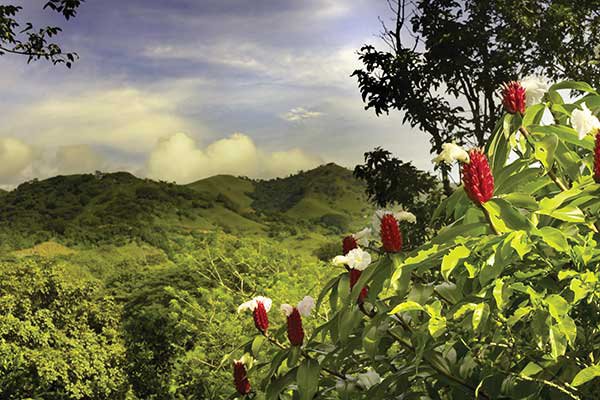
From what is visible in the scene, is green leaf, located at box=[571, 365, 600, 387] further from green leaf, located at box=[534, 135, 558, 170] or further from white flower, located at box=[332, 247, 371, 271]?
white flower, located at box=[332, 247, 371, 271]

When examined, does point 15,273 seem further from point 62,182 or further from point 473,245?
point 62,182

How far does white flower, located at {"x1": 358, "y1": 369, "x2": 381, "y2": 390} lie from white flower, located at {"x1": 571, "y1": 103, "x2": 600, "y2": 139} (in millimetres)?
875

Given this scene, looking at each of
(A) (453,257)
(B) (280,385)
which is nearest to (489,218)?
(A) (453,257)

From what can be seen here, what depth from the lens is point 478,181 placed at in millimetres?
1465

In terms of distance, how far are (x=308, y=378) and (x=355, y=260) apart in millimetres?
377

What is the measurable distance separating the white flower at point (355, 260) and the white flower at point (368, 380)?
349 mm

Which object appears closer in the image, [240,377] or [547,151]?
[547,151]

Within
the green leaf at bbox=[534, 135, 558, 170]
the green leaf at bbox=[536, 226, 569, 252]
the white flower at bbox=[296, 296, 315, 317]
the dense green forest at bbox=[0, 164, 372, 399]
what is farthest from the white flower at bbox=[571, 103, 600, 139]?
Answer: the dense green forest at bbox=[0, 164, 372, 399]

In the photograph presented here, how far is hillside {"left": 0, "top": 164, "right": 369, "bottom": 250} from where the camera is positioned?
32344 millimetres

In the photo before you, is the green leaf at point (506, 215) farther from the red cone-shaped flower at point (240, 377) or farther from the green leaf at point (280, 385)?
the red cone-shaped flower at point (240, 377)

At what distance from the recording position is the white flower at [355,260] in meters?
1.86

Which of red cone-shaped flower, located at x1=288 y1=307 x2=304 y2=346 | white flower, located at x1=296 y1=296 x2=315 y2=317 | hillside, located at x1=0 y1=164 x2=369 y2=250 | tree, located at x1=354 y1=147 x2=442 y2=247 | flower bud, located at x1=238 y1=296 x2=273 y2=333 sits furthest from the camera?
A: hillside, located at x1=0 y1=164 x2=369 y2=250

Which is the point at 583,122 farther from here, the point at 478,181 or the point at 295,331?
the point at 295,331

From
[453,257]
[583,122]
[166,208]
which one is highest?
[166,208]
